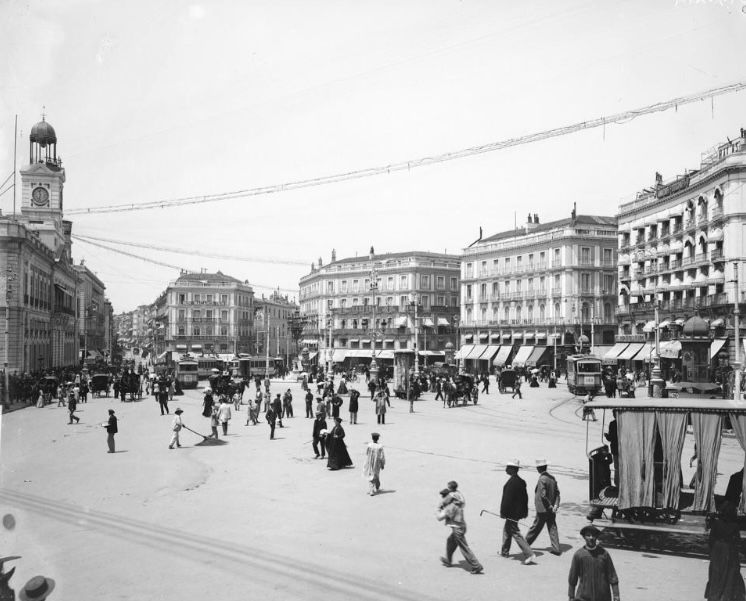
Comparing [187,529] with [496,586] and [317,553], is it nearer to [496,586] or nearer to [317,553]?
[317,553]

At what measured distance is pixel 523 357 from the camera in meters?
65.2

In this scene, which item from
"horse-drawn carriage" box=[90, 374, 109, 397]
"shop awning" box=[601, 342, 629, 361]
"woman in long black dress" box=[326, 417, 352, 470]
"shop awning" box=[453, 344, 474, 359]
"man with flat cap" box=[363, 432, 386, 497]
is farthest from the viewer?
"shop awning" box=[453, 344, 474, 359]

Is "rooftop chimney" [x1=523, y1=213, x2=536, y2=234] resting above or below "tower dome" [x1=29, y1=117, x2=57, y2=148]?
below

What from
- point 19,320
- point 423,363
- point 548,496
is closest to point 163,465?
point 548,496

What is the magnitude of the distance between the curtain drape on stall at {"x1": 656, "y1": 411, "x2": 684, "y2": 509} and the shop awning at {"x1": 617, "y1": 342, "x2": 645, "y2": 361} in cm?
4344

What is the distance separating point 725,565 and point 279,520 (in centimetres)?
706

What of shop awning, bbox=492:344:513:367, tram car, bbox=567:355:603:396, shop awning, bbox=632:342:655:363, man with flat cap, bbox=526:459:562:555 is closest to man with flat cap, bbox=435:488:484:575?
man with flat cap, bbox=526:459:562:555

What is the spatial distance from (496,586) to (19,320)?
144 ft

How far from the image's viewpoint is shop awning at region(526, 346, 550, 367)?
64.0m

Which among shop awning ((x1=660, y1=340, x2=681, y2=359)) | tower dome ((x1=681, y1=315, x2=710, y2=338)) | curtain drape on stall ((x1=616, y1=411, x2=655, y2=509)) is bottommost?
curtain drape on stall ((x1=616, y1=411, x2=655, y2=509))

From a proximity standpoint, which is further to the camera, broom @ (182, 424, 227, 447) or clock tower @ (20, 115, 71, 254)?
clock tower @ (20, 115, 71, 254)

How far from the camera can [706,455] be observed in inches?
401

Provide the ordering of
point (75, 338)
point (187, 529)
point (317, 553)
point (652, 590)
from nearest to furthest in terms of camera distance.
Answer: point (652, 590)
point (317, 553)
point (187, 529)
point (75, 338)

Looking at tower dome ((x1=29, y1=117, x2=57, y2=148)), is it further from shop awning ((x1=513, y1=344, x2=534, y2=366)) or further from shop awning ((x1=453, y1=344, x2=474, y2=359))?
shop awning ((x1=513, y1=344, x2=534, y2=366))
